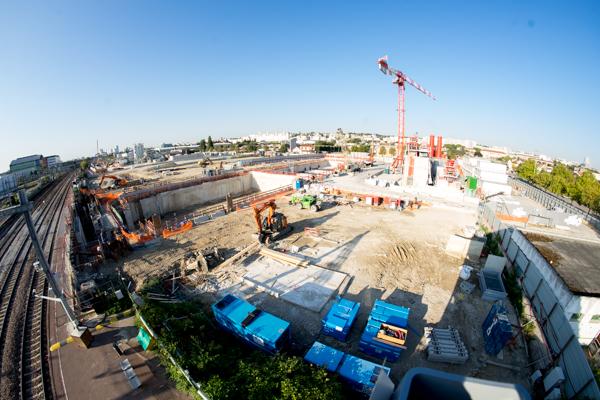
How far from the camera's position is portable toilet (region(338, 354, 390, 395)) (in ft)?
26.7

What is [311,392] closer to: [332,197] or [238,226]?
[238,226]

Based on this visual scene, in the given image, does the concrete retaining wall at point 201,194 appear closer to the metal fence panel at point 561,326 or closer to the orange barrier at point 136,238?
the orange barrier at point 136,238

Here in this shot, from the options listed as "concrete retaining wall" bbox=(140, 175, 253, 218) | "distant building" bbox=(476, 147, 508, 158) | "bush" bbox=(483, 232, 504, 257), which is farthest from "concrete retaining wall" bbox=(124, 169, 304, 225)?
"distant building" bbox=(476, 147, 508, 158)

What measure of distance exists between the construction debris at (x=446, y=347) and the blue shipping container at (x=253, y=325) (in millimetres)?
5906

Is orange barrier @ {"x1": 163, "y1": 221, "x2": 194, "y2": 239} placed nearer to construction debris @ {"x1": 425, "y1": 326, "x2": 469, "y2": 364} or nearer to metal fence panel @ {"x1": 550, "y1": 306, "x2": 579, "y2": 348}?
construction debris @ {"x1": 425, "y1": 326, "x2": 469, "y2": 364}

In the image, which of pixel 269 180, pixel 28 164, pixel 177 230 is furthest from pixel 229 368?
pixel 28 164

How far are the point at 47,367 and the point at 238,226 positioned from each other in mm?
15278

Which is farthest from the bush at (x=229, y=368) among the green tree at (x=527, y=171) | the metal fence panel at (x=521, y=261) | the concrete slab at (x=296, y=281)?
the green tree at (x=527, y=171)

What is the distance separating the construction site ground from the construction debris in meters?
0.36

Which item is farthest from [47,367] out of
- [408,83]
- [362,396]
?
[408,83]

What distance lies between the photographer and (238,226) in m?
23.6

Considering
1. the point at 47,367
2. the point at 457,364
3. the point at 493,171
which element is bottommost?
the point at 457,364

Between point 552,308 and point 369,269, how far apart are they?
8.43 m

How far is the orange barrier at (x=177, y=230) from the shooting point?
2162 cm
